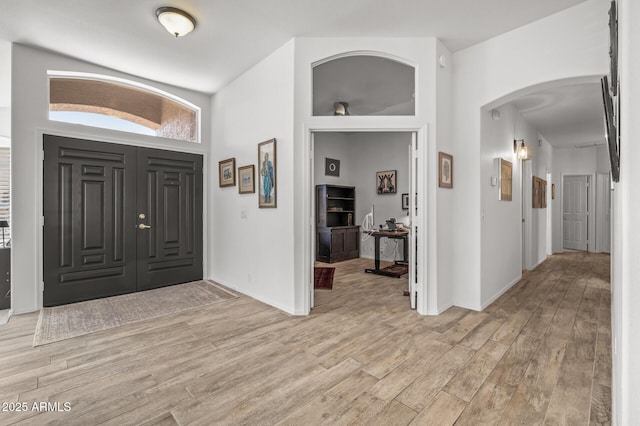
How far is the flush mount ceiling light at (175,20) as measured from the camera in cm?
288

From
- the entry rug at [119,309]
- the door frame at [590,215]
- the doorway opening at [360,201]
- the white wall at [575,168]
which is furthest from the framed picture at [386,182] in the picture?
the door frame at [590,215]

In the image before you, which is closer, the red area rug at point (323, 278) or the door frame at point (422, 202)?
the door frame at point (422, 202)

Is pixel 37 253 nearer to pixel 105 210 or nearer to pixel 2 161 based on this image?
pixel 105 210

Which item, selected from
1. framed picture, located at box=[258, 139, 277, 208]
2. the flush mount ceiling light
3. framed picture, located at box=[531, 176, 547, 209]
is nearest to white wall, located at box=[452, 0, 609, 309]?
framed picture, located at box=[258, 139, 277, 208]

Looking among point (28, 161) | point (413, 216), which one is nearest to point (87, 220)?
point (28, 161)

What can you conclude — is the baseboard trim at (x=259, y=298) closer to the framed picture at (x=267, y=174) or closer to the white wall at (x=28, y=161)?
the framed picture at (x=267, y=174)

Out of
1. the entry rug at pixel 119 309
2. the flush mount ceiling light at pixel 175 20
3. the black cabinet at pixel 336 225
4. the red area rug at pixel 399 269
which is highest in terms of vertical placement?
the flush mount ceiling light at pixel 175 20

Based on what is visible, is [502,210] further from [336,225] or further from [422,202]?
[336,225]

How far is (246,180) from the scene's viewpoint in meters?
4.25

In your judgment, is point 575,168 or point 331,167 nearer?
point 331,167

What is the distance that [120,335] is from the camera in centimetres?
294

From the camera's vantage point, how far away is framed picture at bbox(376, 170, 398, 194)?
22.7 ft

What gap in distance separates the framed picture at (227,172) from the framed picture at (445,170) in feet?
8.99

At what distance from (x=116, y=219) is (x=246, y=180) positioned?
1.81 metres
